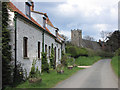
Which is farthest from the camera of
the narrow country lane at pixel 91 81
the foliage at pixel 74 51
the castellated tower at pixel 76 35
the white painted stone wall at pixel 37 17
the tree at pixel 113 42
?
the tree at pixel 113 42

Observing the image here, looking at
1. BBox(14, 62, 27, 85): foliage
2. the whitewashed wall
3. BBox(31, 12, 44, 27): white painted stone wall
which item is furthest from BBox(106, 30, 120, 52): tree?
BBox(14, 62, 27, 85): foliage

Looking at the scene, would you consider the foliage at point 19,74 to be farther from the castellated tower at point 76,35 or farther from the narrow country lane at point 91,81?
the castellated tower at point 76,35

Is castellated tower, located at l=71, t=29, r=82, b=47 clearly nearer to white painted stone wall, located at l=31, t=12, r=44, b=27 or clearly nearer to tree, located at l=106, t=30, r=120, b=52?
tree, located at l=106, t=30, r=120, b=52

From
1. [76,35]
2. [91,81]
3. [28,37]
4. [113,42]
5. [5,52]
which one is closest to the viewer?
[5,52]

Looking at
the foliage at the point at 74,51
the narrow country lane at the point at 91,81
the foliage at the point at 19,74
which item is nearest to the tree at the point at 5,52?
the foliage at the point at 19,74

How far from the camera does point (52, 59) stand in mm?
19844

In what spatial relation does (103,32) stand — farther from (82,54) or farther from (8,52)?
(8,52)

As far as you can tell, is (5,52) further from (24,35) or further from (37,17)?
(37,17)

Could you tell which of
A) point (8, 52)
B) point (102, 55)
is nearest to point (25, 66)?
point (8, 52)

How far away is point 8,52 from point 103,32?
64.2 meters

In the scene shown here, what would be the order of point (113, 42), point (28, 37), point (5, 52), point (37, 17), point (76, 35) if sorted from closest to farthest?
point (5, 52) < point (28, 37) < point (37, 17) < point (76, 35) < point (113, 42)

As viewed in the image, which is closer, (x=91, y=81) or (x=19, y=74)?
(x=19, y=74)

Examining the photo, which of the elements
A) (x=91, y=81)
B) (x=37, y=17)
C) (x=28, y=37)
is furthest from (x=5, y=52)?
(x=37, y=17)

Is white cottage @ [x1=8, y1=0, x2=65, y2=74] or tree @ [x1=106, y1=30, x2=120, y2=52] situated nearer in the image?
white cottage @ [x1=8, y1=0, x2=65, y2=74]
